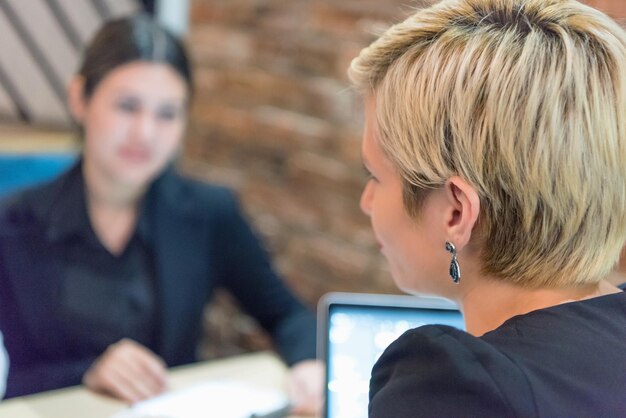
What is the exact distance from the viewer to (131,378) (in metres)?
1.30

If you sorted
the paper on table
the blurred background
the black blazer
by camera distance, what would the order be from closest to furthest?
the paper on table, the black blazer, the blurred background

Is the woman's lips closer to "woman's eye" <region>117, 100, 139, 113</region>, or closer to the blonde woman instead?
"woman's eye" <region>117, 100, 139, 113</region>

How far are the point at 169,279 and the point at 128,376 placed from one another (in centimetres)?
33

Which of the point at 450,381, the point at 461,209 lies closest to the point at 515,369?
the point at 450,381

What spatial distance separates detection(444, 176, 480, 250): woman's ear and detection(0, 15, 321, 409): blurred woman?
0.79m

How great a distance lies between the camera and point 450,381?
0.65 meters

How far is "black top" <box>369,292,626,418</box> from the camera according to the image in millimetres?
642

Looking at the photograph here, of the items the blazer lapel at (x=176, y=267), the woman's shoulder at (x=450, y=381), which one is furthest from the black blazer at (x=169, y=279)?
the woman's shoulder at (x=450, y=381)

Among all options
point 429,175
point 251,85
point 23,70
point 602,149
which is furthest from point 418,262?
point 251,85

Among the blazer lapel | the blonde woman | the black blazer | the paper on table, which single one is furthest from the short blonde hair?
the blazer lapel

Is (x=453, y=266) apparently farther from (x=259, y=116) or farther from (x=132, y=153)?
(x=259, y=116)

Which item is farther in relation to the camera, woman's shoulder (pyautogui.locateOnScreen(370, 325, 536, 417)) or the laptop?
the laptop

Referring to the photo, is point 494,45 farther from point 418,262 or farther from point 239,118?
point 239,118

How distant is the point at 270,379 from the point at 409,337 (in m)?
0.75
